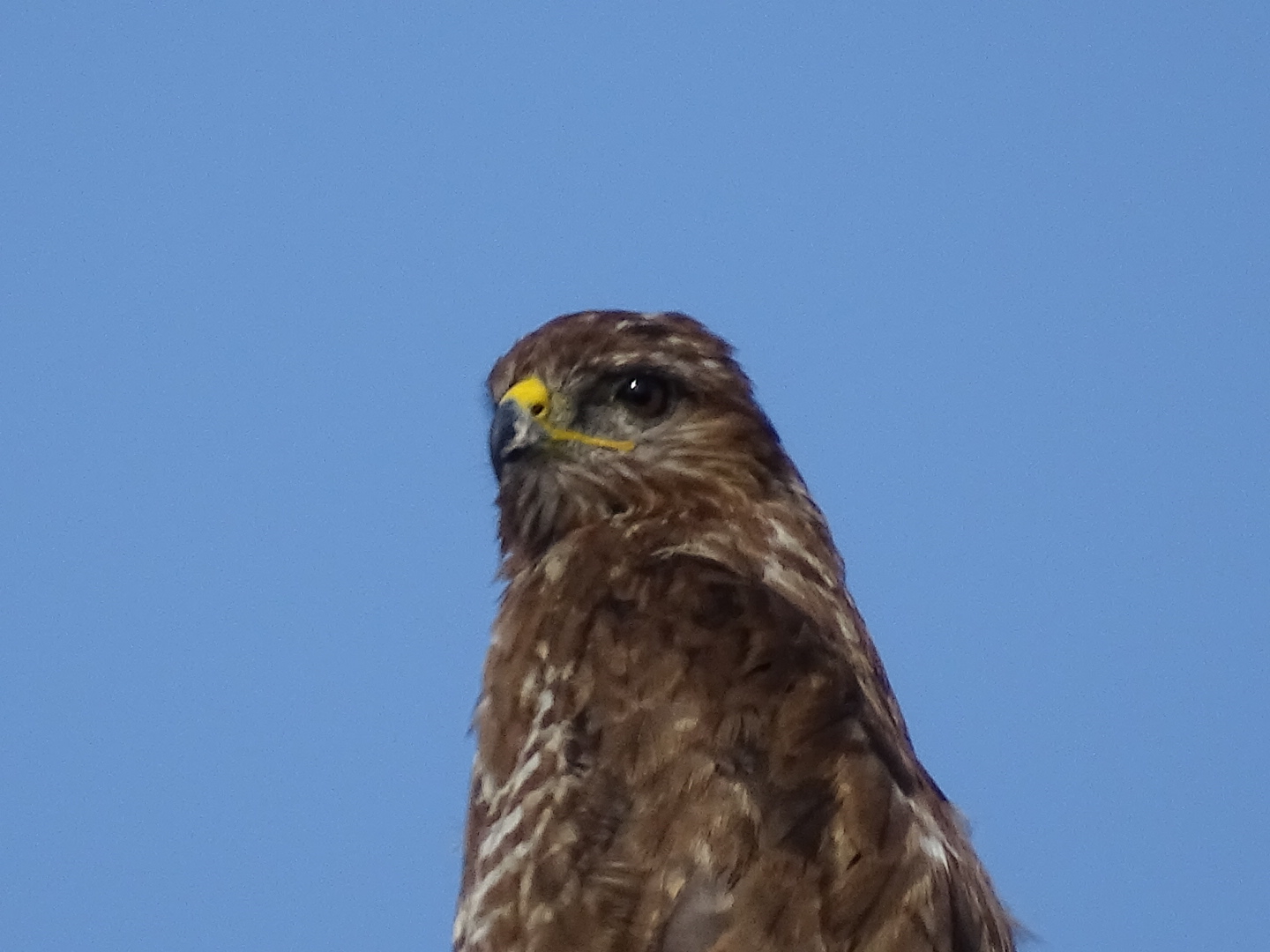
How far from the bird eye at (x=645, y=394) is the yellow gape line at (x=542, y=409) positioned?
73 millimetres

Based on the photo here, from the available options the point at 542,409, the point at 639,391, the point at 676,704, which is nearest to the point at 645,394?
the point at 639,391

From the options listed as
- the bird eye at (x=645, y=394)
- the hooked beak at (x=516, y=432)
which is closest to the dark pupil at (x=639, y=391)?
the bird eye at (x=645, y=394)

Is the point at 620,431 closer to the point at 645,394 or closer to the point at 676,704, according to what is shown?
the point at 645,394

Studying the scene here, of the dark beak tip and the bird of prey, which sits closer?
the bird of prey

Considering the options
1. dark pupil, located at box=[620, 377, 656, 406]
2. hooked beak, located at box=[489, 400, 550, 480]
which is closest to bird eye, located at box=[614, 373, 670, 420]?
dark pupil, located at box=[620, 377, 656, 406]

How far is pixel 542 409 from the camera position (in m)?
3.28

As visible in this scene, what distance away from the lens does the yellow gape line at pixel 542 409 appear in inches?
128

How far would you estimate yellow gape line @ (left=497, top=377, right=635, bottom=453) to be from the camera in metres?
3.26

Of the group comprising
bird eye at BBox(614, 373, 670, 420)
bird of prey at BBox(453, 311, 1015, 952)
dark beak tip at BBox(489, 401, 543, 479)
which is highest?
bird eye at BBox(614, 373, 670, 420)

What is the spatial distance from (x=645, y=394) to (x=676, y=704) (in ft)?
2.47

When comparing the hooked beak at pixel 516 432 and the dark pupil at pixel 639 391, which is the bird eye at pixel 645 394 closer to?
the dark pupil at pixel 639 391

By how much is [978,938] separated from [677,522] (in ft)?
2.76

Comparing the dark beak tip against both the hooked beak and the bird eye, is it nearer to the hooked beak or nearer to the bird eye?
the hooked beak

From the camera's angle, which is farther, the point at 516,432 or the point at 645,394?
the point at 645,394
